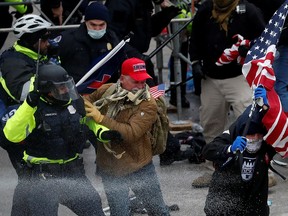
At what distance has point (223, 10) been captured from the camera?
9.37 m

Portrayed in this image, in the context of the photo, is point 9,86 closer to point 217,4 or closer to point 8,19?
point 217,4

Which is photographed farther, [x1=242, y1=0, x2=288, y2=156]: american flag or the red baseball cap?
the red baseball cap

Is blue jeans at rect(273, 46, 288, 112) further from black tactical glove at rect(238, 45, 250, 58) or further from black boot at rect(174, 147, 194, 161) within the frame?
black boot at rect(174, 147, 194, 161)

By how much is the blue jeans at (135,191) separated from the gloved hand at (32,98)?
105cm

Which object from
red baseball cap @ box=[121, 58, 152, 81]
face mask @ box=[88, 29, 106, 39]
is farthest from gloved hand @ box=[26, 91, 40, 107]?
face mask @ box=[88, 29, 106, 39]

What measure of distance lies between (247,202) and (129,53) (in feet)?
8.19

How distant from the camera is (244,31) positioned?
9.34m

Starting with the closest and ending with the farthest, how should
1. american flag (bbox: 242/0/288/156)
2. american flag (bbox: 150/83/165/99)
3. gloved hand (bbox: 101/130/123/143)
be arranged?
1. american flag (bbox: 242/0/288/156)
2. gloved hand (bbox: 101/130/123/143)
3. american flag (bbox: 150/83/165/99)

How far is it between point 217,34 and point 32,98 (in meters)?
2.71

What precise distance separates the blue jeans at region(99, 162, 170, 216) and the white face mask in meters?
1.21

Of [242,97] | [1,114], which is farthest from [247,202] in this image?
[242,97]

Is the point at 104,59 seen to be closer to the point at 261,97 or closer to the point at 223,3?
the point at 223,3

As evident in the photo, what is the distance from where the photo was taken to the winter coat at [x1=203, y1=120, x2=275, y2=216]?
22.9 ft

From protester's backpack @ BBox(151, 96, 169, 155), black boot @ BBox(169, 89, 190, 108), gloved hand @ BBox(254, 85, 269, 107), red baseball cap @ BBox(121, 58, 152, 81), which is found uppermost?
gloved hand @ BBox(254, 85, 269, 107)
